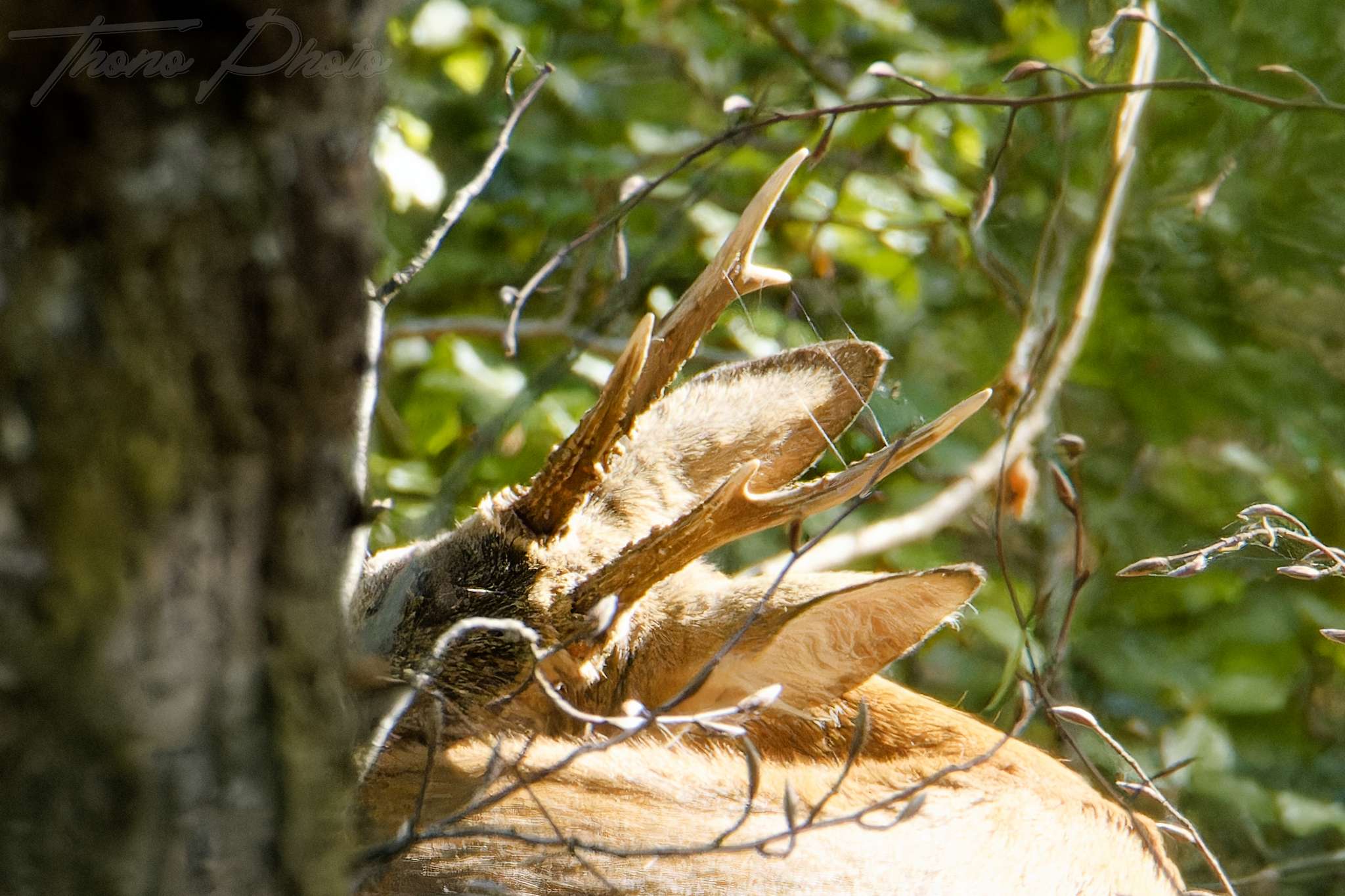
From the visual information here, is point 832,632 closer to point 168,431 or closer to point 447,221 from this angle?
point 447,221

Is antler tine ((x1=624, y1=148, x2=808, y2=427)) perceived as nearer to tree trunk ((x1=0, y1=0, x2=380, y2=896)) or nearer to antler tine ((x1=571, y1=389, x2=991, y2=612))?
antler tine ((x1=571, y1=389, x2=991, y2=612))

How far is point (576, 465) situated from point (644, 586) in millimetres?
208

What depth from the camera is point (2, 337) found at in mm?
561

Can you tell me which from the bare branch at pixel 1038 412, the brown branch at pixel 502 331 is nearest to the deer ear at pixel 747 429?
the bare branch at pixel 1038 412

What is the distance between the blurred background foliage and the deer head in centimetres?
120

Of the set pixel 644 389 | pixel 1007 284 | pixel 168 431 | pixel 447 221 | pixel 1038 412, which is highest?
pixel 168 431

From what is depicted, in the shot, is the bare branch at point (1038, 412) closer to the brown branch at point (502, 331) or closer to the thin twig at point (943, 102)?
the brown branch at point (502, 331)

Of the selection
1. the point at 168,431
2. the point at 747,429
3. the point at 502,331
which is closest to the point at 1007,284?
the point at 502,331

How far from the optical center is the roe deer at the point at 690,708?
1.33 meters

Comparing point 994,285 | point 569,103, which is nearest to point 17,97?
point 994,285

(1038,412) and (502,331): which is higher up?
(502,331)

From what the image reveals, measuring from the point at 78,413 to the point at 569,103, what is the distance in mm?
3835

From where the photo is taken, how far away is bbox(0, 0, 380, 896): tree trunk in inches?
22.1

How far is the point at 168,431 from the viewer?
588 mm
